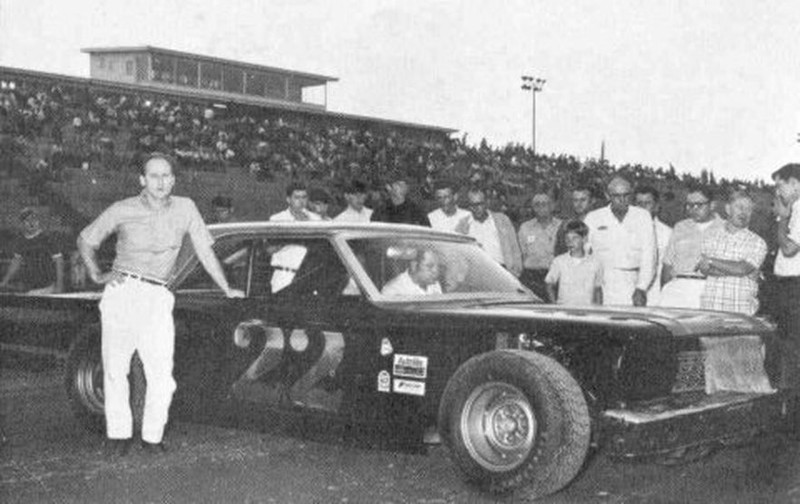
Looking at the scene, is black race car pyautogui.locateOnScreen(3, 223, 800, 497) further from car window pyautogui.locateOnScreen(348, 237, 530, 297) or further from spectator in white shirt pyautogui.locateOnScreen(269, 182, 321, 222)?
spectator in white shirt pyautogui.locateOnScreen(269, 182, 321, 222)

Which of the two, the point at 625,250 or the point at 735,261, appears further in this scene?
the point at 625,250

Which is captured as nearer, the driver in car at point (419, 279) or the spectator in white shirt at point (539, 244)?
the driver in car at point (419, 279)

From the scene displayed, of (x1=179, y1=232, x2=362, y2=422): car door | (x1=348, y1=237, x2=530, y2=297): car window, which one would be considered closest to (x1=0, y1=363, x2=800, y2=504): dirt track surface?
(x1=179, y1=232, x2=362, y2=422): car door

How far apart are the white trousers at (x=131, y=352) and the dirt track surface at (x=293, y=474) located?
220 mm

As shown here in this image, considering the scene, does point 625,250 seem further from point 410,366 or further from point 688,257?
point 410,366

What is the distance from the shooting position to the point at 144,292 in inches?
235

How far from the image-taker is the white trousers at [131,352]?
5.93m

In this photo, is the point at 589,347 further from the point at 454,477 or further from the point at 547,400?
the point at 454,477

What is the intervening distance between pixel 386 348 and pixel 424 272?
2.12 ft

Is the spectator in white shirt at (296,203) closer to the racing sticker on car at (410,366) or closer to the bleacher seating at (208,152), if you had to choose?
the racing sticker on car at (410,366)

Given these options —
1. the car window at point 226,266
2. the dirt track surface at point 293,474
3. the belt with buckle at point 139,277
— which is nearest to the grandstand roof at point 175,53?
A: the car window at point 226,266

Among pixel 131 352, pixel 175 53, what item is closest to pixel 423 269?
pixel 131 352

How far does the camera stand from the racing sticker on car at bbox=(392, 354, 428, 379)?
546 centimetres

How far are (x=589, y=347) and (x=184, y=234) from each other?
8.00ft
